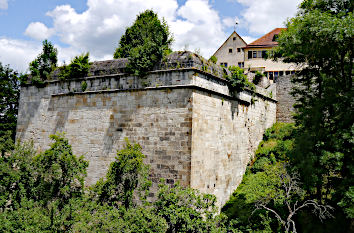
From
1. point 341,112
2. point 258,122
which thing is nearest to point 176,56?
point 341,112

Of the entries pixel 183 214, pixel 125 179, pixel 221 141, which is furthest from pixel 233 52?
pixel 183 214

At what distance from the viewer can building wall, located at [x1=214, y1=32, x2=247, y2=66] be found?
32.9 metres

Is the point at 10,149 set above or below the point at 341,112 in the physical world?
below

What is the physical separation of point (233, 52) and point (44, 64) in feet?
73.4

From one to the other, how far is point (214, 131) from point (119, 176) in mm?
4468

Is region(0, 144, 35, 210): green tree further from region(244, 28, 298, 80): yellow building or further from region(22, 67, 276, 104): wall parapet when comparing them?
region(244, 28, 298, 80): yellow building

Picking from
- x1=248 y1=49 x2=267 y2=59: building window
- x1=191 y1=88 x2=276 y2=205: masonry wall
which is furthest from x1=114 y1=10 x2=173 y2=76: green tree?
x1=248 y1=49 x2=267 y2=59: building window

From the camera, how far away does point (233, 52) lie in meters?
33.3

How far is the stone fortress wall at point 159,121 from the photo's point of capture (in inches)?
455

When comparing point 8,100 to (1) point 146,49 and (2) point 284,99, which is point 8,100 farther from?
(2) point 284,99

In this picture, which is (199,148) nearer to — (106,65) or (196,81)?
(196,81)

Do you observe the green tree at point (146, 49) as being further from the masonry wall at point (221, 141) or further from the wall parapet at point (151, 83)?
the masonry wall at point (221, 141)

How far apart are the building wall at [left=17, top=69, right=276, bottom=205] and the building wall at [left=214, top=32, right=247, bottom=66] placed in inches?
690

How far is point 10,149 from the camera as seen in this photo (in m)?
14.2
